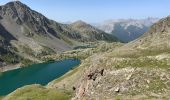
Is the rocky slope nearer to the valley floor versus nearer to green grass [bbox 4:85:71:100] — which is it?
the valley floor

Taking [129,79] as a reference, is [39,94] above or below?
below

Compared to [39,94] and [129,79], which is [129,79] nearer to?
[129,79]

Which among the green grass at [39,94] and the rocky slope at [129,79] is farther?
the green grass at [39,94]

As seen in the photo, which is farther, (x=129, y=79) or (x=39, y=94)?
(x=39, y=94)

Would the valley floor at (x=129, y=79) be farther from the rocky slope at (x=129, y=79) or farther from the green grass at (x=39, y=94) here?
the green grass at (x=39, y=94)

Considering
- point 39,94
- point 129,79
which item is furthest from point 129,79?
point 39,94

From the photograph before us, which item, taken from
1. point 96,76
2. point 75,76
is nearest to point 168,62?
point 96,76

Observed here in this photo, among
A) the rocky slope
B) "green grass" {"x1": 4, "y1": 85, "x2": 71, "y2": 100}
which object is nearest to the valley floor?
the rocky slope

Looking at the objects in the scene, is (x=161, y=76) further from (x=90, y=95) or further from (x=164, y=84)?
(x=90, y=95)

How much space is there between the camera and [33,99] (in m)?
83.9

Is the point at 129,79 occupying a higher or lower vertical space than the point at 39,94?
higher

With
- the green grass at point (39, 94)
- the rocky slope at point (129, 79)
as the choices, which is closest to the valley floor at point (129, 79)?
the rocky slope at point (129, 79)

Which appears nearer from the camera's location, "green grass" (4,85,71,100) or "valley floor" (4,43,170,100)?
Result: "valley floor" (4,43,170,100)

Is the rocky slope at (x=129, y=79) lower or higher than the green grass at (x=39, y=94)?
higher
